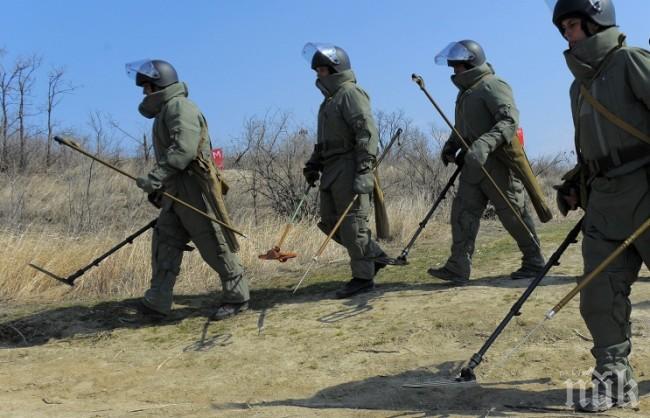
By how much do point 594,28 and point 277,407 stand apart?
8.70ft

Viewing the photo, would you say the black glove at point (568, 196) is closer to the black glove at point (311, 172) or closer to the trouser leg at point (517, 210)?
the trouser leg at point (517, 210)

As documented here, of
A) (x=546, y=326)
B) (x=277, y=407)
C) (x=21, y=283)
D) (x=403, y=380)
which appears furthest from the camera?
(x=21, y=283)

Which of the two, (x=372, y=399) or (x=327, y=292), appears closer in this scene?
(x=372, y=399)

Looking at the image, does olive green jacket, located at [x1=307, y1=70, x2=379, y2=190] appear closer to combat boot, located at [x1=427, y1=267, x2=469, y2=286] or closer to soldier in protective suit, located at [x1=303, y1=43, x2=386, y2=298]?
soldier in protective suit, located at [x1=303, y1=43, x2=386, y2=298]

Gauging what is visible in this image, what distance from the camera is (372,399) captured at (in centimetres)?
432

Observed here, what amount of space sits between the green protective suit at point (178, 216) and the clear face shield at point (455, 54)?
2.07 m

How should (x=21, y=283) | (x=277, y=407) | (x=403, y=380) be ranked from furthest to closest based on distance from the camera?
(x=21, y=283), (x=403, y=380), (x=277, y=407)

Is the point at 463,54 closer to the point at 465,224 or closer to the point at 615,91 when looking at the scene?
the point at 465,224

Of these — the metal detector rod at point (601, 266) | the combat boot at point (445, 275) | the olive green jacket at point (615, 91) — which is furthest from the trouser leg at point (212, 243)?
the olive green jacket at point (615, 91)

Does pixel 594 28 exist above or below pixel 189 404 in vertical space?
above

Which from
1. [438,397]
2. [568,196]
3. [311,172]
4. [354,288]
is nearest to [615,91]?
[568,196]

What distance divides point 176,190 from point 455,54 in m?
2.58

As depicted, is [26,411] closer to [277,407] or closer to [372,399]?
[277,407]

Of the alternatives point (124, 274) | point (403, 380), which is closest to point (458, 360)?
point (403, 380)
